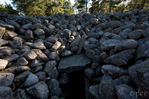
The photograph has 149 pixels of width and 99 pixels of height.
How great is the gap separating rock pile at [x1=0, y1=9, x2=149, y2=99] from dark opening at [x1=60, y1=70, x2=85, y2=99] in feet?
1.37

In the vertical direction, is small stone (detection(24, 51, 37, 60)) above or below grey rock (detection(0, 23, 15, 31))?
below

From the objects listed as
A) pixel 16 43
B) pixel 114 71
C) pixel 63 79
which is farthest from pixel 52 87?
pixel 16 43

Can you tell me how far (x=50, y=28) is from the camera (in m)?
5.27

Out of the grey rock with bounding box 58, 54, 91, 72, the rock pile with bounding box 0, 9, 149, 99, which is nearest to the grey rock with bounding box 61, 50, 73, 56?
the rock pile with bounding box 0, 9, 149, 99

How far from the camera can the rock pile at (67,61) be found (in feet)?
7.02

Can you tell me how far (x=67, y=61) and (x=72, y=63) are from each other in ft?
1.03

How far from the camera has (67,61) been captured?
13.5ft

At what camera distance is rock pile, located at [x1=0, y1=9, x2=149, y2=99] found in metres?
2.14

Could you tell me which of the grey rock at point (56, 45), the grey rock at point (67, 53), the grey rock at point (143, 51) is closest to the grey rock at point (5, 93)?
the grey rock at point (56, 45)

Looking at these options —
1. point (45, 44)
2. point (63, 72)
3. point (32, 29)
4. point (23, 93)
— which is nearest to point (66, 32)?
point (45, 44)

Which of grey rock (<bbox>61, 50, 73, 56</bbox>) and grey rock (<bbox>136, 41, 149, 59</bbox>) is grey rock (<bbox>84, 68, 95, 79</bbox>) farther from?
grey rock (<bbox>136, 41, 149, 59</bbox>)

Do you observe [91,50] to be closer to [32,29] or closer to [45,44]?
[45,44]

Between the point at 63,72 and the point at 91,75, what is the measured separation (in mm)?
1380

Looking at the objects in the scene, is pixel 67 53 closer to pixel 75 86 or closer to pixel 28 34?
pixel 75 86
